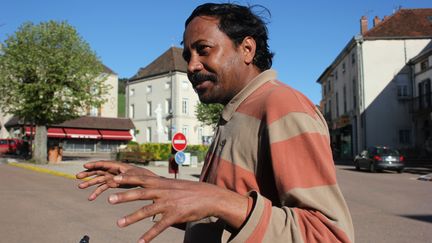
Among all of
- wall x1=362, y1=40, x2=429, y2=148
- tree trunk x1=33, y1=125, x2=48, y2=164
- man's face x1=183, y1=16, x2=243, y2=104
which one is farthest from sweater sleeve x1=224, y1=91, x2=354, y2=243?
wall x1=362, y1=40, x2=429, y2=148

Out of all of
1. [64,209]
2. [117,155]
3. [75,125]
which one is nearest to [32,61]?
[117,155]

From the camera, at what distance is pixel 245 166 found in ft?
3.99

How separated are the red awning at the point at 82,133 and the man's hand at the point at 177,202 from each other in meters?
50.7

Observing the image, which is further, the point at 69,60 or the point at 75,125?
the point at 75,125

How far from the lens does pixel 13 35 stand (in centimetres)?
2558

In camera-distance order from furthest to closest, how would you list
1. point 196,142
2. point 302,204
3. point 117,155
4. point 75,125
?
point 196,142 → point 75,125 → point 117,155 → point 302,204

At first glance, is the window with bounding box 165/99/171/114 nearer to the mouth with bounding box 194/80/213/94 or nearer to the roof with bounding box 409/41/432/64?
the roof with bounding box 409/41/432/64

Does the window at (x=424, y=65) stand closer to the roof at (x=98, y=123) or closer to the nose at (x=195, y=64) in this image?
the roof at (x=98, y=123)

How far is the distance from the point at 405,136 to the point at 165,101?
29.4m

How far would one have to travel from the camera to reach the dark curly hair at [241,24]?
152 centimetres

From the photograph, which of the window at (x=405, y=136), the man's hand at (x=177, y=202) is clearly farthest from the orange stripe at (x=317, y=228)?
the window at (x=405, y=136)

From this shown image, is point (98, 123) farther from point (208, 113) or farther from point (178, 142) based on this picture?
point (178, 142)

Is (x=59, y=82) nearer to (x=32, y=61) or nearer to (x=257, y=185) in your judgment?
(x=32, y=61)

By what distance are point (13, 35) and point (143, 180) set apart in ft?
92.4
